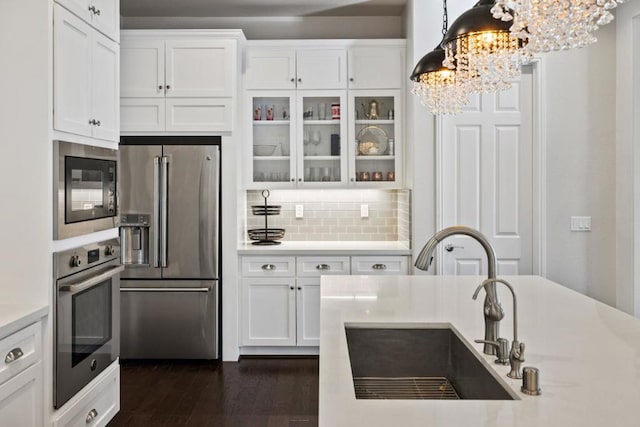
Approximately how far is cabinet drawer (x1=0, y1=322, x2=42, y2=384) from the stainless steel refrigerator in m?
1.95

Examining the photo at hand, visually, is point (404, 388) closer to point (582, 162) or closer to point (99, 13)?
point (99, 13)

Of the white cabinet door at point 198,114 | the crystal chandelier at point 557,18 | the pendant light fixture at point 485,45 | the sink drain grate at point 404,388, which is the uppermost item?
the white cabinet door at point 198,114

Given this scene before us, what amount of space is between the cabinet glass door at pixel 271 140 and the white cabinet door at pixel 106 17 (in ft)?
5.72

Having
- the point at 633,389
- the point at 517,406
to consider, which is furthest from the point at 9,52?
the point at 633,389

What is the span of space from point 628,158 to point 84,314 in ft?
12.5

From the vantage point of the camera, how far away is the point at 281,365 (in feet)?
13.2

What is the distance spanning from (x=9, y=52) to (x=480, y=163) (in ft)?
10.4

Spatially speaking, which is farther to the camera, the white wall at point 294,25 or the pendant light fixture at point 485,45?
the white wall at point 294,25

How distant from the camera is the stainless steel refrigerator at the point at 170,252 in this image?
4016 millimetres

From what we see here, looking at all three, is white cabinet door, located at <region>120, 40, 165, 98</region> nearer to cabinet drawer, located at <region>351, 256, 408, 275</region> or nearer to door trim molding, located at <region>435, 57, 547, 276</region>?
cabinet drawer, located at <region>351, 256, 408, 275</region>

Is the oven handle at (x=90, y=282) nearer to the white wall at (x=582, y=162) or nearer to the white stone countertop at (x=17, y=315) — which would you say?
the white stone countertop at (x=17, y=315)

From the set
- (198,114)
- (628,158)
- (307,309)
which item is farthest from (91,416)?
(628,158)

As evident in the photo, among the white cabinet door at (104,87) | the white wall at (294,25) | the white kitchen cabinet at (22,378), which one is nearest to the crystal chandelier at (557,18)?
the white cabinet door at (104,87)

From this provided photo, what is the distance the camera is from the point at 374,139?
14.4 feet
